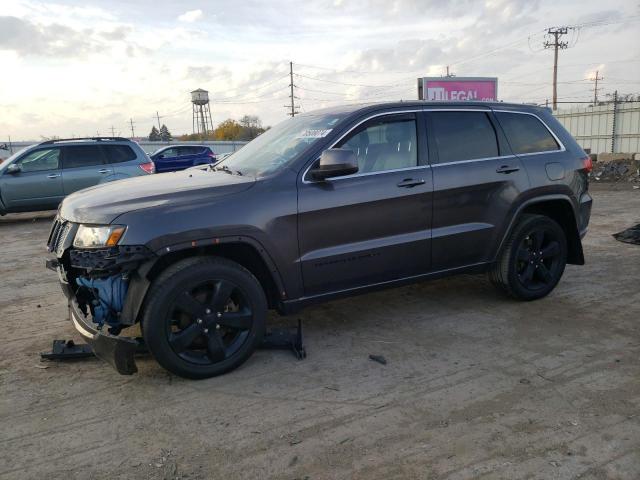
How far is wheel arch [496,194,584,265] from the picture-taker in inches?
195

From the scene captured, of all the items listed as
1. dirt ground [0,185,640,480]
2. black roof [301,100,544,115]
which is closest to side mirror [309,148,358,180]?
black roof [301,100,544,115]

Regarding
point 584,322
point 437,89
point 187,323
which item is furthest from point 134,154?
point 584,322

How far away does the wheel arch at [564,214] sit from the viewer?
4.95 metres

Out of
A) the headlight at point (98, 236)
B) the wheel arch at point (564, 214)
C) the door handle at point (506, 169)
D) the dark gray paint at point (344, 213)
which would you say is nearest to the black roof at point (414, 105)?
the dark gray paint at point (344, 213)

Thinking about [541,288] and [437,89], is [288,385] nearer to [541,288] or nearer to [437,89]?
[541,288]

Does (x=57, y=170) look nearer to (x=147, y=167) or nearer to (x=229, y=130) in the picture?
(x=147, y=167)

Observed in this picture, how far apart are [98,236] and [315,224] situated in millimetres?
1482

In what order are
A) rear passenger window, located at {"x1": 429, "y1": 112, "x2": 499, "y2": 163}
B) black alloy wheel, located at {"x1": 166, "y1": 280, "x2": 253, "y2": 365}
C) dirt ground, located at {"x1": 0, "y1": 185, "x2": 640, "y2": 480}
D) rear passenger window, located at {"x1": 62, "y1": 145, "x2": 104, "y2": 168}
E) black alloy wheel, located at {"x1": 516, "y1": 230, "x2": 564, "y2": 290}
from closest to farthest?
dirt ground, located at {"x1": 0, "y1": 185, "x2": 640, "y2": 480}
black alloy wheel, located at {"x1": 166, "y1": 280, "x2": 253, "y2": 365}
rear passenger window, located at {"x1": 429, "y1": 112, "x2": 499, "y2": 163}
black alloy wheel, located at {"x1": 516, "y1": 230, "x2": 564, "y2": 290}
rear passenger window, located at {"x1": 62, "y1": 145, "x2": 104, "y2": 168}

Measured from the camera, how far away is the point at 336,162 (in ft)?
12.0

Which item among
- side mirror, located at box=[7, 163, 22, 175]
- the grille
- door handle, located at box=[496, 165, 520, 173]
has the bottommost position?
the grille

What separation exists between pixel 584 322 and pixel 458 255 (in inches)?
49.3

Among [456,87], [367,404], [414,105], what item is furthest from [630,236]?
[456,87]

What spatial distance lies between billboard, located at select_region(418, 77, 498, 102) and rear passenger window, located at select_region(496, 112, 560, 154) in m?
8.31

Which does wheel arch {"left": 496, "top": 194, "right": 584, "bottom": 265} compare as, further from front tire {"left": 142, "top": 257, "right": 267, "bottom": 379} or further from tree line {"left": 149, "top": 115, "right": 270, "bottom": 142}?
tree line {"left": 149, "top": 115, "right": 270, "bottom": 142}
